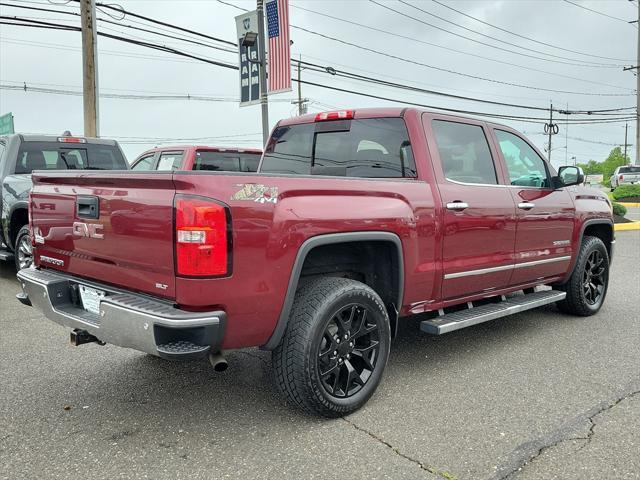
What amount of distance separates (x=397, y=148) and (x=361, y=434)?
197cm

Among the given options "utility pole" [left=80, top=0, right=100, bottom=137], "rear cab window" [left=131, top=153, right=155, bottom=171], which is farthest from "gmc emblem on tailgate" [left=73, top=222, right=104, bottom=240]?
"utility pole" [left=80, top=0, right=100, bottom=137]

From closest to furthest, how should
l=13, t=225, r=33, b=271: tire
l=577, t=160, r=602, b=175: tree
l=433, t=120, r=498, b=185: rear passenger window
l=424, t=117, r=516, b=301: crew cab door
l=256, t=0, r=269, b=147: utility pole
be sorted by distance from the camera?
1. l=424, t=117, r=516, b=301: crew cab door
2. l=433, t=120, r=498, b=185: rear passenger window
3. l=13, t=225, r=33, b=271: tire
4. l=256, t=0, r=269, b=147: utility pole
5. l=577, t=160, r=602, b=175: tree

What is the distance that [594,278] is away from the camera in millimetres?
5691

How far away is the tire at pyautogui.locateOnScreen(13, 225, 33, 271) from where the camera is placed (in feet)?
21.7

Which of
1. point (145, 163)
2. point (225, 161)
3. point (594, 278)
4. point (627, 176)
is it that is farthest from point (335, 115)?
point (627, 176)

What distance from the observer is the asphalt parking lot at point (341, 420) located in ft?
8.79

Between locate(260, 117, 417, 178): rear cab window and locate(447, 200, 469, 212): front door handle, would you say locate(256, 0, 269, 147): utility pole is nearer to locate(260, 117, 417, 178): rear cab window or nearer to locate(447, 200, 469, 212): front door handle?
locate(260, 117, 417, 178): rear cab window

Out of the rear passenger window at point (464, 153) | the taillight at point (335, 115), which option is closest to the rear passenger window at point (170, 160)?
the taillight at point (335, 115)

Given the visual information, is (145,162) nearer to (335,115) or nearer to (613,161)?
(335,115)

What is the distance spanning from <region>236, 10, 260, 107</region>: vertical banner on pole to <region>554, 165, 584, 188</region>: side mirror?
7061 millimetres

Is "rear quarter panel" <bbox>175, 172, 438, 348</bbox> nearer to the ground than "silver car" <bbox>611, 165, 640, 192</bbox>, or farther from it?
nearer to the ground

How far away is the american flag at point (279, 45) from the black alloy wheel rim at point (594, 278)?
6742 millimetres

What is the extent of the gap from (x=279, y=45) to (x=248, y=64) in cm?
73

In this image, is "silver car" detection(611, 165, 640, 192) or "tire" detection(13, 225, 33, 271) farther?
"silver car" detection(611, 165, 640, 192)
